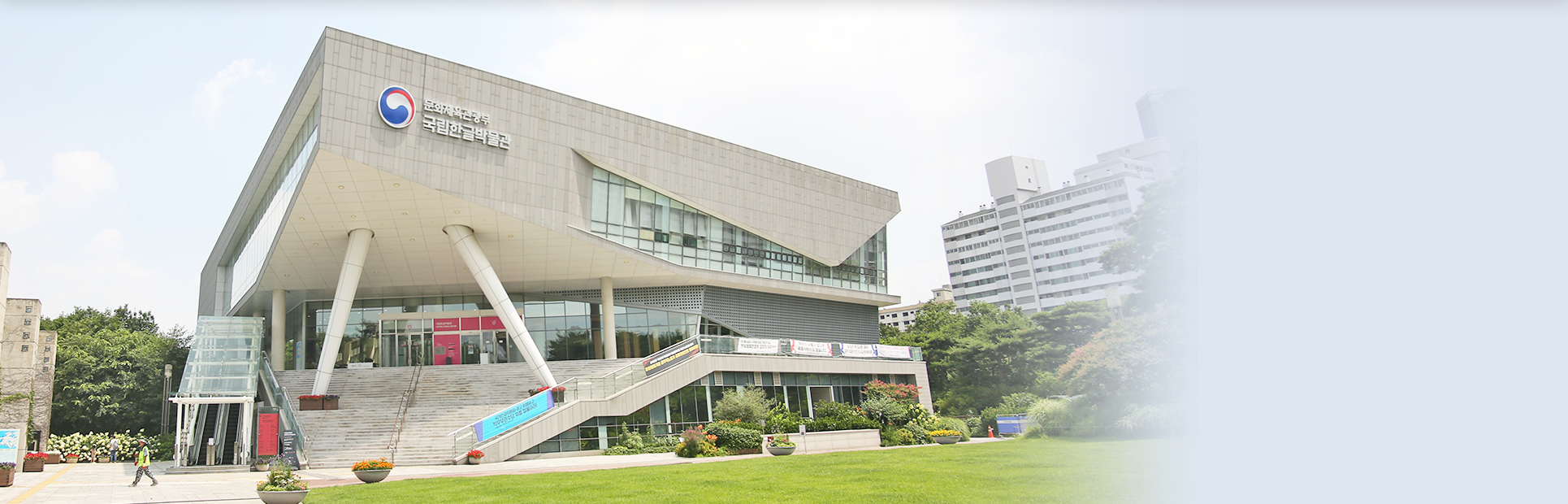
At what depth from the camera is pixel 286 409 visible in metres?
26.9

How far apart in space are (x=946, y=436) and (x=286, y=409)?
2388 centimetres

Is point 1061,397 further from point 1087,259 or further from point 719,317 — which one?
point 719,317

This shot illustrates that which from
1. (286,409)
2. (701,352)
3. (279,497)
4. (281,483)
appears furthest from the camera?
(701,352)

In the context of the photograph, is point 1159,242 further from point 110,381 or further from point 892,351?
point 110,381

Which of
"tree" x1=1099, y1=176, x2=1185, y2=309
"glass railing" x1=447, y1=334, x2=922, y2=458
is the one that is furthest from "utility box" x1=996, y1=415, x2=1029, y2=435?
"tree" x1=1099, y1=176, x2=1185, y2=309

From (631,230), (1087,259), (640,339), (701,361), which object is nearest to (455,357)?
(640,339)

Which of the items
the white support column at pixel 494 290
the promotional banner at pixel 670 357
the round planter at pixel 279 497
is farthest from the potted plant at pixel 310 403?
the round planter at pixel 279 497

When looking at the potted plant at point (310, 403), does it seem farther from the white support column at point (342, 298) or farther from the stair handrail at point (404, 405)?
the stair handrail at point (404, 405)

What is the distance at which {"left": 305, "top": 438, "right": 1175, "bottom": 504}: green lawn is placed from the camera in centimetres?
1049

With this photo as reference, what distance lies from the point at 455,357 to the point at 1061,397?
39.6m

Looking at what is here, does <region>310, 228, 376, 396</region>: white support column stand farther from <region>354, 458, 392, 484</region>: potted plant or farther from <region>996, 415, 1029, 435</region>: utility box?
<region>996, 415, 1029, 435</region>: utility box

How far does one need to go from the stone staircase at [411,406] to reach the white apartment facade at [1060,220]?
23491mm

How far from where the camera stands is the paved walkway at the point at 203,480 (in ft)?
56.2

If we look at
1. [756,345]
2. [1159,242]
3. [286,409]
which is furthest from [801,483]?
[756,345]
